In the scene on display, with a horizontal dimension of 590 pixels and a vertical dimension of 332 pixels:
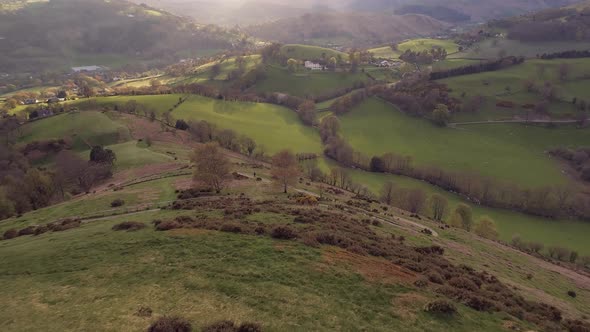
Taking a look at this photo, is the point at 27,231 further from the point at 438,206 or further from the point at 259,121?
the point at 259,121

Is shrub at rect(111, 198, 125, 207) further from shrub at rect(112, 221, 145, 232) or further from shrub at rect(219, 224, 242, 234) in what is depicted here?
shrub at rect(219, 224, 242, 234)

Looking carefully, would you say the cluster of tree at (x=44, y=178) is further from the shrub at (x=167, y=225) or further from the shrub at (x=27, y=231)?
the shrub at (x=167, y=225)

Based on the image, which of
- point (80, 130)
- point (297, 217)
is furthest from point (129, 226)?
point (80, 130)

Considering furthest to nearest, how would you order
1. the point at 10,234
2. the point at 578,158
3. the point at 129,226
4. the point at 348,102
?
the point at 348,102, the point at 578,158, the point at 10,234, the point at 129,226

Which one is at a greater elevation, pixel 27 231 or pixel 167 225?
pixel 167 225

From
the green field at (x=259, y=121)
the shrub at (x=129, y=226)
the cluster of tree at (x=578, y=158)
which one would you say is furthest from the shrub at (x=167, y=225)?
the cluster of tree at (x=578, y=158)
